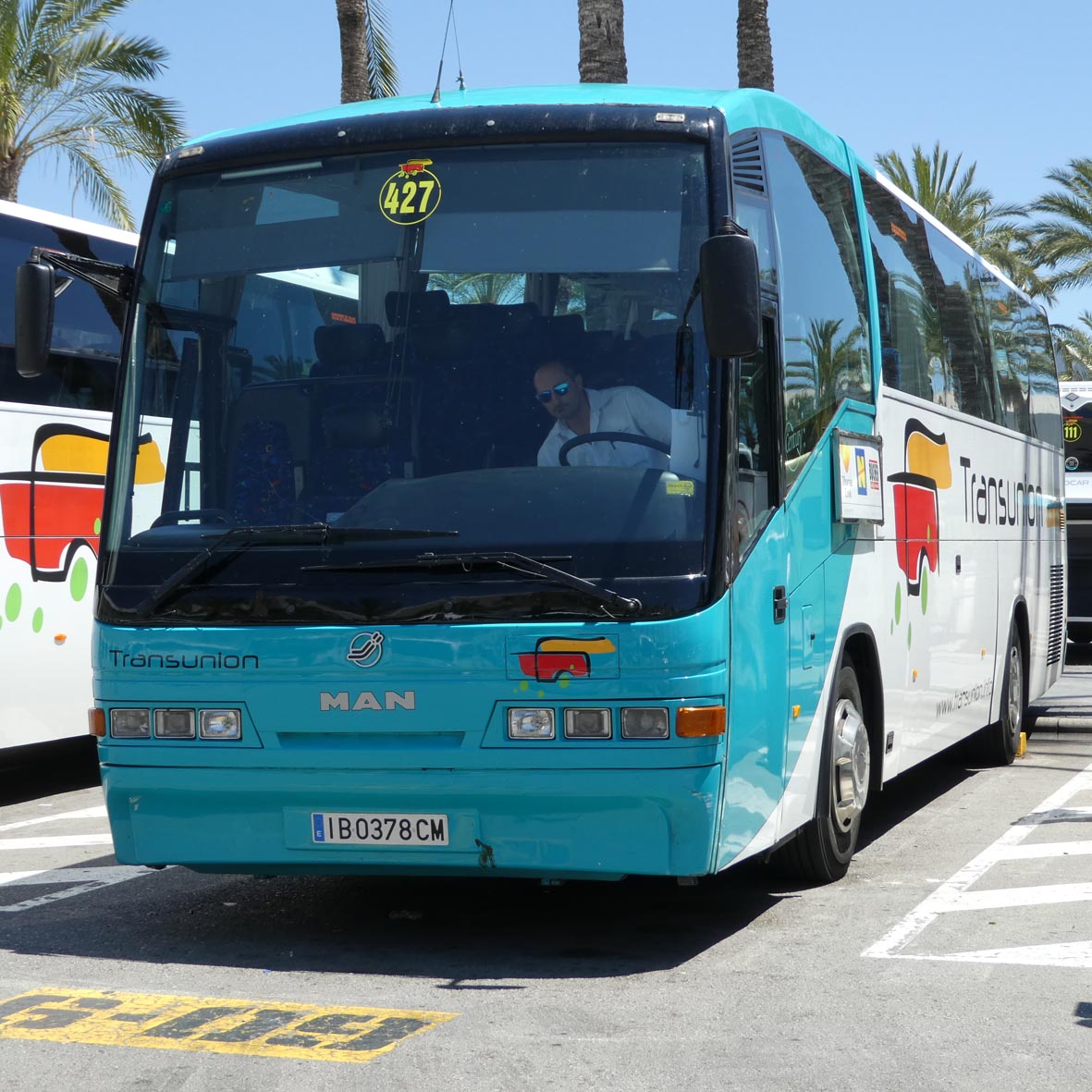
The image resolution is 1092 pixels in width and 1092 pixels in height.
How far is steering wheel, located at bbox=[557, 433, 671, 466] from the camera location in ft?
20.2

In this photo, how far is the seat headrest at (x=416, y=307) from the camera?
21.3 feet

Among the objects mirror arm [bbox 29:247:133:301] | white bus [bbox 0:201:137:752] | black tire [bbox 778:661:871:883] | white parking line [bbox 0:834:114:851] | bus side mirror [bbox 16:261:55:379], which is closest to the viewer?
mirror arm [bbox 29:247:133:301]

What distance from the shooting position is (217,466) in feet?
21.8

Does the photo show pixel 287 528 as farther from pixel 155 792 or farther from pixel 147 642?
pixel 155 792

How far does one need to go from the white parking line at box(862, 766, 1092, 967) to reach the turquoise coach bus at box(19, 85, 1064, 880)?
65 centimetres

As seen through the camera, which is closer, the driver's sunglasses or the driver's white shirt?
the driver's white shirt

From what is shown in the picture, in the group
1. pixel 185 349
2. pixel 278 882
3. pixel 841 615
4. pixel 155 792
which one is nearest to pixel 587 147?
pixel 185 349

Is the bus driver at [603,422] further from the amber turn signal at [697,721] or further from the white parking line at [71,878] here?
the white parking line at [71,878]

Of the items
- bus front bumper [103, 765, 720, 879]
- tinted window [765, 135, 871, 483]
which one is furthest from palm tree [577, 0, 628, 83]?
bus front bumper [103, 765, 720, 879]

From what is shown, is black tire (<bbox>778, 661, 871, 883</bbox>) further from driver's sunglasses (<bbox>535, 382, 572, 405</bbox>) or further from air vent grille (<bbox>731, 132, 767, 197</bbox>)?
air vent grille (<bbox>731, 132, 767, 197</bbox>)

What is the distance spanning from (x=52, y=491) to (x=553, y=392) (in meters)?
6.18

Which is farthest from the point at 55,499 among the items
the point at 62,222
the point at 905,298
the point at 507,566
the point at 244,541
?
the point at 507,566

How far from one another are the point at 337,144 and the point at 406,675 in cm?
218

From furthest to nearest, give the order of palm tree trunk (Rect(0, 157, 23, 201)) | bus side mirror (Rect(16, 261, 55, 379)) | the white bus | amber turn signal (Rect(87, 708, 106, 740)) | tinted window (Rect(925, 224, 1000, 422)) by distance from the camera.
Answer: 1. palm tree trunk (Rect(0, 157, 23, 201))
2. the white bus
3. tinted window (Rect(925, 224, 1000, 422))
4. bus side mirror (Rect(16, 261, 55, 379))
5. amber turn signal (Rect(87, 708, 106, 740))
